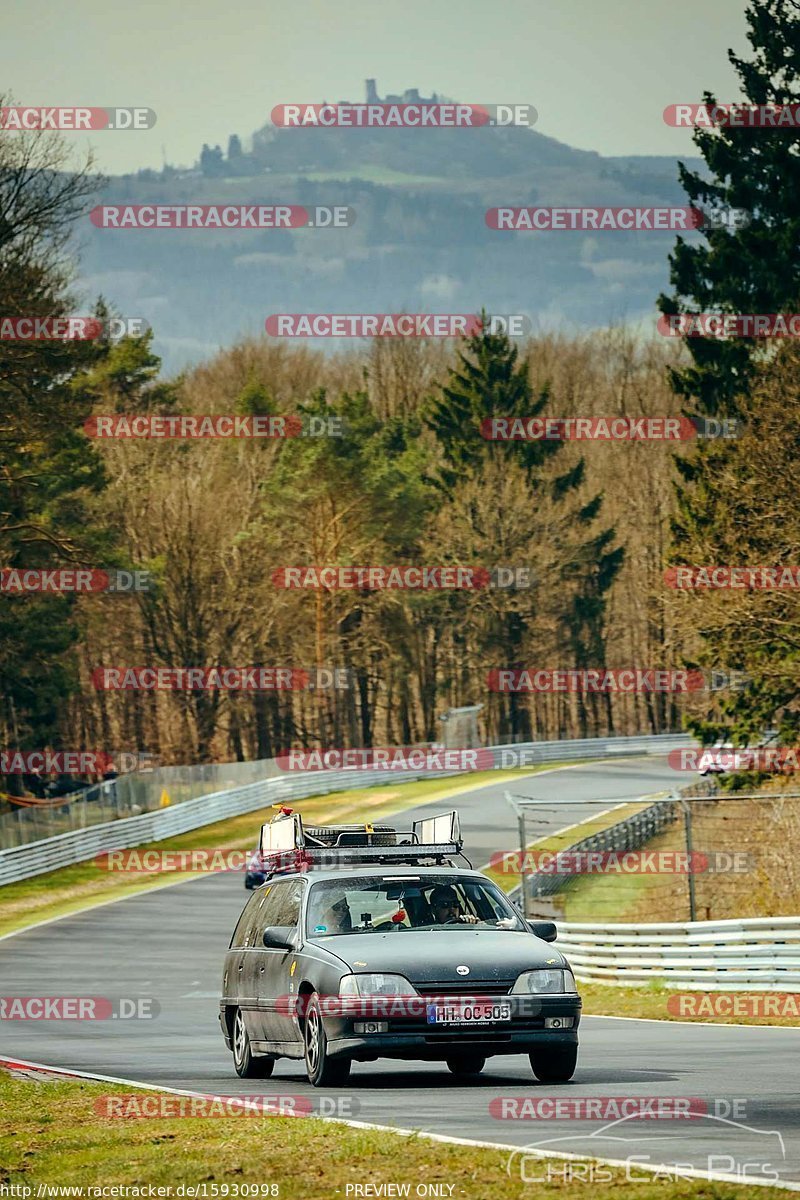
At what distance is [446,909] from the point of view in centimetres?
1348

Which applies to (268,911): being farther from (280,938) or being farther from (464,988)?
(464,988)

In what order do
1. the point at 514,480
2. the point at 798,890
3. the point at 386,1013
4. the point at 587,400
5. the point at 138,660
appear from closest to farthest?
the point at 386,1013 → the point at 798,890 → the point at 138,660 → the point at 514,480 → the point at 587,400

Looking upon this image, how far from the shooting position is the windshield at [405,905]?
43.5ft

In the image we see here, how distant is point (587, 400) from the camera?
99.6m

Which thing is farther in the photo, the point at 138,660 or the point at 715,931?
the point at 138,660

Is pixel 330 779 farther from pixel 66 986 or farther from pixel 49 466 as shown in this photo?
pixel 66 986

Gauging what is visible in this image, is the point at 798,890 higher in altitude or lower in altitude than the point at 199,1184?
lower

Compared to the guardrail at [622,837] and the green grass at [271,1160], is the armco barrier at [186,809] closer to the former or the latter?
the guardrail at [622,837]

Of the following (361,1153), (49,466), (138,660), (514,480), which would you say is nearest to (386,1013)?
(361,1153)

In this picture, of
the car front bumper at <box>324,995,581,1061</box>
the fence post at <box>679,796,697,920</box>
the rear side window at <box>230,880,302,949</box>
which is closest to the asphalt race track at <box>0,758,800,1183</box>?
the car front bumper at <box>324,995,581,1061</box>

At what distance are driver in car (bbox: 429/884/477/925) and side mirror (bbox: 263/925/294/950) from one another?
3.35 ft

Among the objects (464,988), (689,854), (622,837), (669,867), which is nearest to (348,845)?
(464,988)

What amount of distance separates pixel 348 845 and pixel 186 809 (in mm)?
43789

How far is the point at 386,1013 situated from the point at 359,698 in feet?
290
